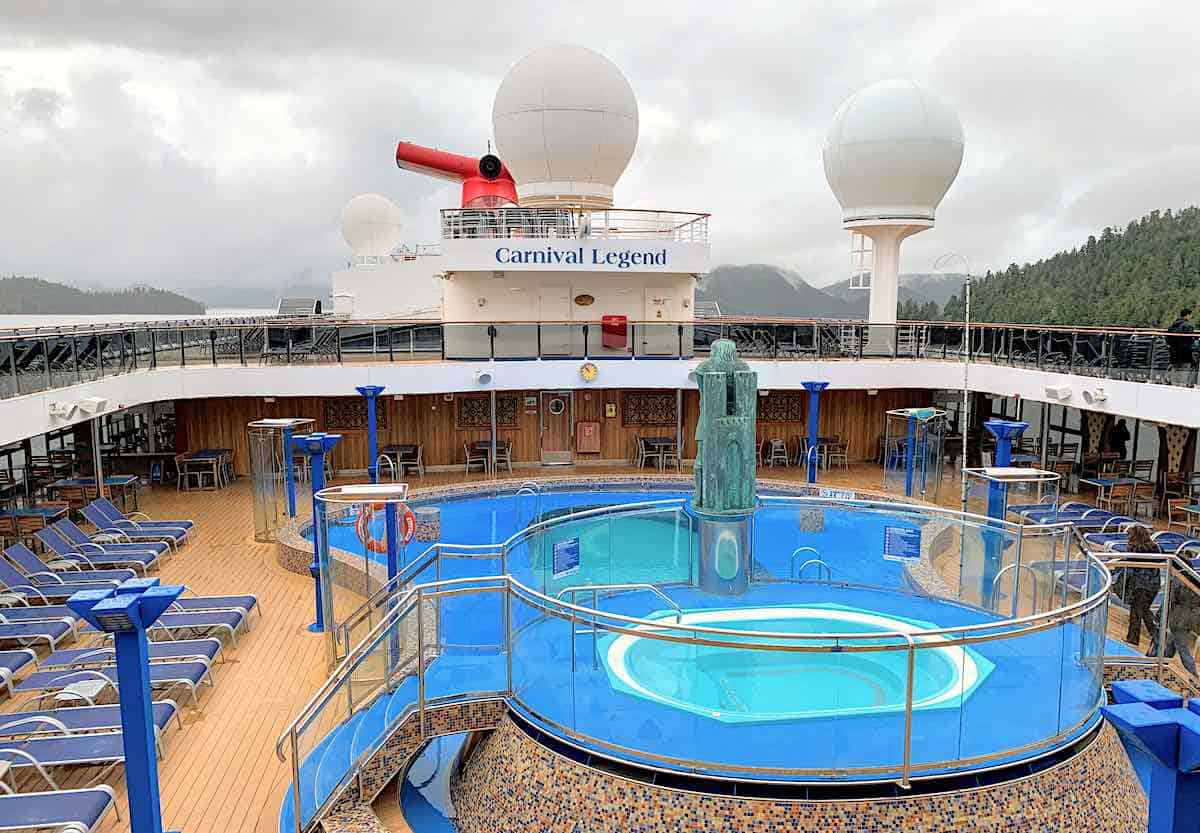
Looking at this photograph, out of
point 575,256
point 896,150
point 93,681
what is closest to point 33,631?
point 93,681

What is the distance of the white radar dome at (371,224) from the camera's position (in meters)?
30.6

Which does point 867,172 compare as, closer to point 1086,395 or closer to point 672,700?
point 1086,395

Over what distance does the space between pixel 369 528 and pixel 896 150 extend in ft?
45.4

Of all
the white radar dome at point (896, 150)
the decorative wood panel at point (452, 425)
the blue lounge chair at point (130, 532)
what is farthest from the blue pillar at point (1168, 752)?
the white radar dome at point (896, 150)

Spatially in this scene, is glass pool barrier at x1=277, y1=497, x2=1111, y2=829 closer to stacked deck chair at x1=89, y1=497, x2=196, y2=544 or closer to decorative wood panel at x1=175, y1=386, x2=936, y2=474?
stacked deck chair at x1=89, y1=497, x2=196, y2=544

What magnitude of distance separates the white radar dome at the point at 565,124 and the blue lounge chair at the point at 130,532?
10.7 meters

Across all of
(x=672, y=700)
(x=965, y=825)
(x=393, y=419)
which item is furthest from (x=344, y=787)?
(x=393, y=419)

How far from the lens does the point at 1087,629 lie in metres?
5.84

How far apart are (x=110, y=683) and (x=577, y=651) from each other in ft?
12.0

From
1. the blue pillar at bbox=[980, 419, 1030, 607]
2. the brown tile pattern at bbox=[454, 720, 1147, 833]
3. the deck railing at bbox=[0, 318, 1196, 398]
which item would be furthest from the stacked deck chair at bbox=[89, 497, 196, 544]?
the blue pillar at bbox=[980, 419, 1030, 607]

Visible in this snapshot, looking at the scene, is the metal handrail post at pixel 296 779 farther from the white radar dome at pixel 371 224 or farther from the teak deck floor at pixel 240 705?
the white radar dome at pixel 371 224

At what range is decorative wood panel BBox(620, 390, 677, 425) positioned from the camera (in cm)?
1725

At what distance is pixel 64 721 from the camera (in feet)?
19.2

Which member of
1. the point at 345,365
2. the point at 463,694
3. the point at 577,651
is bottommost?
the point at 463,694
